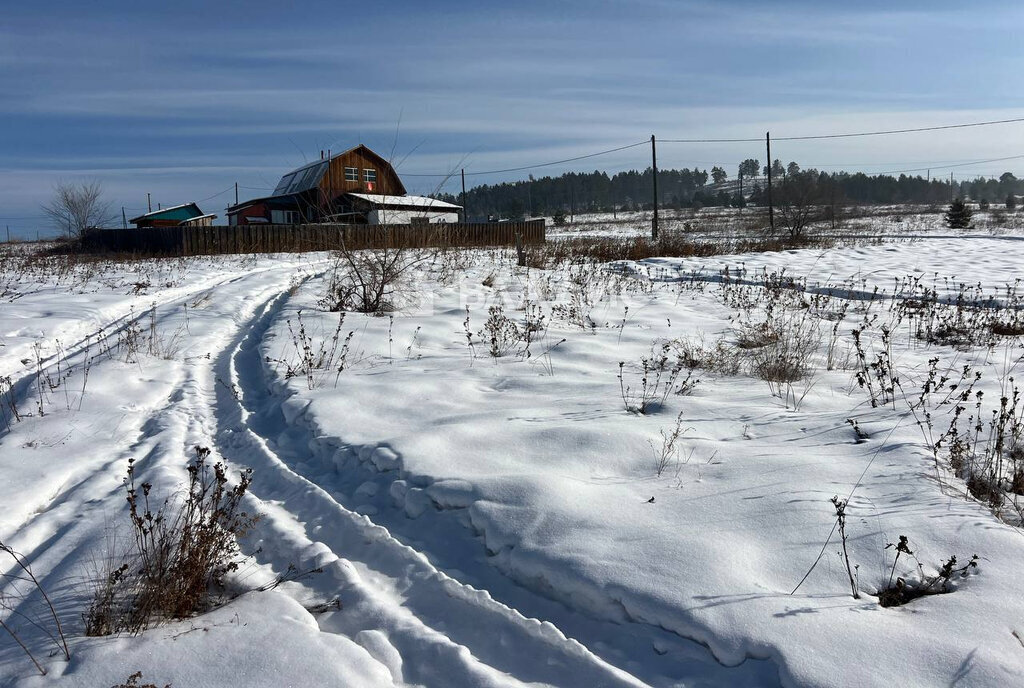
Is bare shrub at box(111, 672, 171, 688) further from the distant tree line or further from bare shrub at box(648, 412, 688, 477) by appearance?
the distant tree line

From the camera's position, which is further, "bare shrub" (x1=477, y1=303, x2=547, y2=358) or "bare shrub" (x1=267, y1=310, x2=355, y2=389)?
"bare shrub" (x1=477, y1=303, x2=547, y2=358)

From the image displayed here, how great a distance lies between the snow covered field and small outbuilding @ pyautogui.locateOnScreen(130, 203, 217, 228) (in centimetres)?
4378

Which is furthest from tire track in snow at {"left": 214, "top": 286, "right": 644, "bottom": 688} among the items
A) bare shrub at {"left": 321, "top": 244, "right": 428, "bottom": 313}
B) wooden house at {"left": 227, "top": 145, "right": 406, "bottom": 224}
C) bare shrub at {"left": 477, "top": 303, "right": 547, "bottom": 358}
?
wooden house at {"left": 227, "top": 145, "right": 406, "bottom": 224}

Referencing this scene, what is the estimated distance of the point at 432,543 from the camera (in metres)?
3.15

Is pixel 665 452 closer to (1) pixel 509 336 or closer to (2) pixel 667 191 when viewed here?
(1) pixel 509 336

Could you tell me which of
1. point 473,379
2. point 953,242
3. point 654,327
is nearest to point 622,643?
point 473,379

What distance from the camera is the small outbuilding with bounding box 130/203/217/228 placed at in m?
45.6

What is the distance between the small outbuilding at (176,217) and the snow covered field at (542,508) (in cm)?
4378

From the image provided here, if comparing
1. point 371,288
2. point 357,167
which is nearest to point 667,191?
point 357,167

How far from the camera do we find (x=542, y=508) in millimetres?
3105

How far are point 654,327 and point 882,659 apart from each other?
622cm

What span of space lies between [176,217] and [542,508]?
5245cm

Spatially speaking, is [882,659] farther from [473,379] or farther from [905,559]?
[473,379]

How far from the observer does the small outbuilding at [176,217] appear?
150 ft
